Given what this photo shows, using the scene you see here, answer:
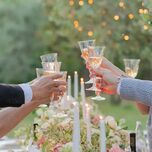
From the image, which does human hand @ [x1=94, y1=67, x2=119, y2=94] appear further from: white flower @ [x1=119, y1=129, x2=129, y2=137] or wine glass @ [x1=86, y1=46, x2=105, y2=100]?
white flower @ [x1=119, y1=129, x2=129, y2=137]

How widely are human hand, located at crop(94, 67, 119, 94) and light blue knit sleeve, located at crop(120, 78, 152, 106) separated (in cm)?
8

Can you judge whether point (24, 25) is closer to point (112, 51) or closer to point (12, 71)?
point (12, 71)

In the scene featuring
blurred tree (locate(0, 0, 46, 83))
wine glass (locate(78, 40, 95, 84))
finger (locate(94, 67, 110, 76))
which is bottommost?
blurred tree (locate(0, 0, 46, 83))

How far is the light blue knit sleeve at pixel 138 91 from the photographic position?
7.70 ft

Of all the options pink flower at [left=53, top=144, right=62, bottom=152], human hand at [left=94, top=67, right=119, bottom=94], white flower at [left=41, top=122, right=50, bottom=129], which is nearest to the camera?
human hand at [left=94, top=67, right=119, bottom=94]

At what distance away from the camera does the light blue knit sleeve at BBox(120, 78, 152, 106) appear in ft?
7.70

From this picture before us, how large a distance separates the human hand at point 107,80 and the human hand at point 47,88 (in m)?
0.16

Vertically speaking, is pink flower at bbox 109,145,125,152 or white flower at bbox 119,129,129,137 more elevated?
white flower at bbox 119,129,129,137

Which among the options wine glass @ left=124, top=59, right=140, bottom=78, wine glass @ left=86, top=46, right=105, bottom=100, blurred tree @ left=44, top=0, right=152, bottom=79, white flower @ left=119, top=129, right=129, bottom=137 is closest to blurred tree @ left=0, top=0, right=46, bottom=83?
blurred tree @ left=44, top=0, right=152, bottom=79

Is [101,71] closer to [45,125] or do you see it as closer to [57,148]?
[57,148]

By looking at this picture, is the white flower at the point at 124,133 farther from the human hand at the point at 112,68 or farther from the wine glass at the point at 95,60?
the human hand at the point at 112,68

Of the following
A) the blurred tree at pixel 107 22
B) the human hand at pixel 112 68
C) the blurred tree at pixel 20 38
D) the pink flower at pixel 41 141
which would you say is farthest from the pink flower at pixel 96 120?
the blurred tree at pixel 20 38

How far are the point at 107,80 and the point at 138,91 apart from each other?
0.65 ft

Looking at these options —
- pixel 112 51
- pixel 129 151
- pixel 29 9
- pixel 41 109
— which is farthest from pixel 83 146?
pixel 29 9
